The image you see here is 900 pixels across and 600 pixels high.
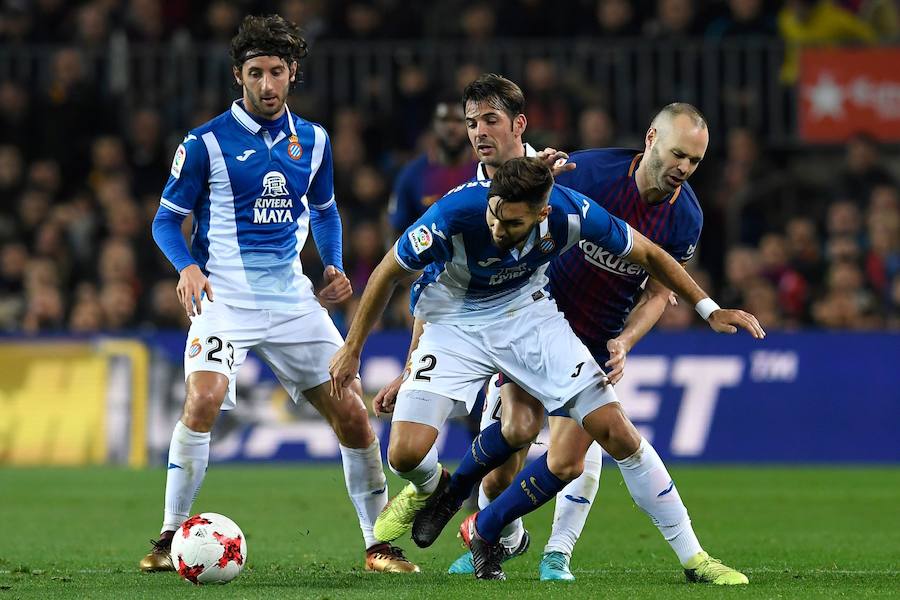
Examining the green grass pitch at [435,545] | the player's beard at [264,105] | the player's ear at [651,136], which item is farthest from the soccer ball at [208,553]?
the player's ear at [651,136]

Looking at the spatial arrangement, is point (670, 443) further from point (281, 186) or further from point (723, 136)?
point (281, 186)

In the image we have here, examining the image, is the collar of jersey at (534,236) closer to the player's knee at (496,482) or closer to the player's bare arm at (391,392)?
the player's bare arm at (391,392)

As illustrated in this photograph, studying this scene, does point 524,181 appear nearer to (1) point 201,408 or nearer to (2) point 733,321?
(2) point 733,321

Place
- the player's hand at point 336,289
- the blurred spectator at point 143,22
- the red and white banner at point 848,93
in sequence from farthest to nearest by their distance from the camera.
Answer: the blurred spectator at point 143,22, the red and white banner at point 848,93, the player's hand at point 336,289

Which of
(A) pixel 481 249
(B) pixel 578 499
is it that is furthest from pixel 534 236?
(B) pixel 578 499

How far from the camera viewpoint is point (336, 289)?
7.64 m

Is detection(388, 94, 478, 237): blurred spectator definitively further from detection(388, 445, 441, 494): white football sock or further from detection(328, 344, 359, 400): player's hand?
detection(328, 344, 359, 400): player's hand

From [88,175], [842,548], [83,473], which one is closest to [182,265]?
[842,548]

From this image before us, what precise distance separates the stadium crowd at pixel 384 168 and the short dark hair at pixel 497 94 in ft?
25.0

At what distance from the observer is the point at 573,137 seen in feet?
50.9

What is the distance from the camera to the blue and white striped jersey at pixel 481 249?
6.59m

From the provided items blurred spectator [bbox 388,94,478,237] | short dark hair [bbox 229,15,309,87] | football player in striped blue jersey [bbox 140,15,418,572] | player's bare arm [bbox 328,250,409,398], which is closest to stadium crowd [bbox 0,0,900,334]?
blurred spectator [bbox 388,94,478,237]

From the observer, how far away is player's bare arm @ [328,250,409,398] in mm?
6621

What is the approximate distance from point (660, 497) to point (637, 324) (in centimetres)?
87
